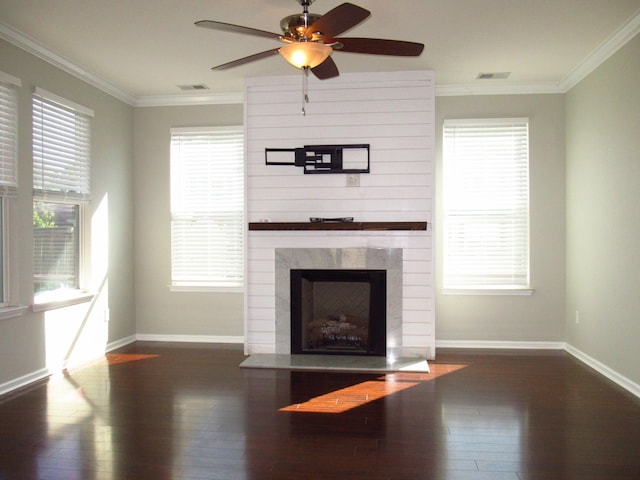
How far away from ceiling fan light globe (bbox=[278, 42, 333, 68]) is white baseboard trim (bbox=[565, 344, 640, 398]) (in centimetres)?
342

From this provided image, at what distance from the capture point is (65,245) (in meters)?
4.98

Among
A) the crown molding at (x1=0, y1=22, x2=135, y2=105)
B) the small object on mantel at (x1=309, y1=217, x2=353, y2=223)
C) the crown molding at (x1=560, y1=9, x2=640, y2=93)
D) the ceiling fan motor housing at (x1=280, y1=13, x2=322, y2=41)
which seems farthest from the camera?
the small object on mantel at (x1=309, y1=217, x2=353, y2=223)

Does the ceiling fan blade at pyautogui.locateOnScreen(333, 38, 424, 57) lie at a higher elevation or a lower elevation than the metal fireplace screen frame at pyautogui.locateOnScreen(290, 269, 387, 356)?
higher

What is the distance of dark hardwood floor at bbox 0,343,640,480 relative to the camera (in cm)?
282

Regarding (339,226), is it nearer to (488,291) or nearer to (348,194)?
(348,194)

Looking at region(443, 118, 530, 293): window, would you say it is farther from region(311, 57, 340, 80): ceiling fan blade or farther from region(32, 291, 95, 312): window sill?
region(32, 291, 95, 312): window sill

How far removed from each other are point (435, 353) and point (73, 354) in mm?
3533

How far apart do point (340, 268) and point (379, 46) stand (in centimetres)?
262

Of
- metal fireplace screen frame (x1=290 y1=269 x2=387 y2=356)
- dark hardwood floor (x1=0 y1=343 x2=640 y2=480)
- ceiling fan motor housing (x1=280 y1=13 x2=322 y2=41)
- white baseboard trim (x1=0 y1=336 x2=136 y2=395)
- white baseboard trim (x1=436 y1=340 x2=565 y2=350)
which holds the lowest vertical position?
→ dark hardwood floor (x1=0 y1=343 x2=640 y2=480)

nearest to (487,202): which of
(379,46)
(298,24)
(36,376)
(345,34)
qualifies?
(345,34)

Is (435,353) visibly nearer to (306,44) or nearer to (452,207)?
(452,207)

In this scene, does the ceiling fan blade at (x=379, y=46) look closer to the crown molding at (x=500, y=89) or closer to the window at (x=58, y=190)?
the crown molding at (x=500, y=89)

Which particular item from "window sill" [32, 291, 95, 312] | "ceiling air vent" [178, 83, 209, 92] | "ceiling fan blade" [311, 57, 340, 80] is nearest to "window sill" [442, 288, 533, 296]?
"ceiling fan blade" [311, 57, 340, 80]

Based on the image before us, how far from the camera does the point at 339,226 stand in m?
5.07
